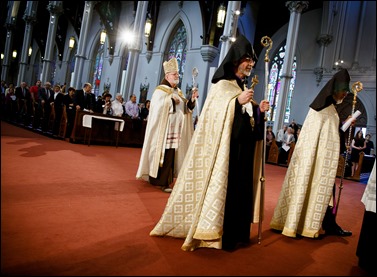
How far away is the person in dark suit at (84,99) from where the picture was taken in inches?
382

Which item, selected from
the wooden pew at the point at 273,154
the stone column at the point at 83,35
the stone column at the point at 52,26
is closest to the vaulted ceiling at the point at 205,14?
the stone column at the point at 52,26

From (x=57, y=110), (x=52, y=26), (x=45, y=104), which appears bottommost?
(x=57, y=110)

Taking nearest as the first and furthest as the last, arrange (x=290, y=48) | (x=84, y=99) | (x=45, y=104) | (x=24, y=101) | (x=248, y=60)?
(x=248, y=60)
(x=84, y=99)
(x=45, y=104)
(x=24, y=101)
(x=290, y=48)

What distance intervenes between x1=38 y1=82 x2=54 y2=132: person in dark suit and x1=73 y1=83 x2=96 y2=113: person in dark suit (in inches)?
72.6

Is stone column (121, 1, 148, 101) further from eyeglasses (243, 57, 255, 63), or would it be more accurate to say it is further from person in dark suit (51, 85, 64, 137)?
eyeglasses (243, 57, 255, 63)

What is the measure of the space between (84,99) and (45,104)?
6.90 feet

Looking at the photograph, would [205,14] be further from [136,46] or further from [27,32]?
[27,32]

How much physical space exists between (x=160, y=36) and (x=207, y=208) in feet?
60.2

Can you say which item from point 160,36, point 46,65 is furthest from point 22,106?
point 160,36

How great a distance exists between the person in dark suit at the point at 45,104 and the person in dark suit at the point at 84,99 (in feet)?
6.05

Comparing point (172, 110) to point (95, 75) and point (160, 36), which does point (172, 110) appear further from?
point (95, 75)

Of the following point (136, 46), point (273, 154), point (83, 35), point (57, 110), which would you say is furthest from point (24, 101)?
point (273, 154)

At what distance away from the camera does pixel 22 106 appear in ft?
41.2

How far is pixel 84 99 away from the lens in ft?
32.3
